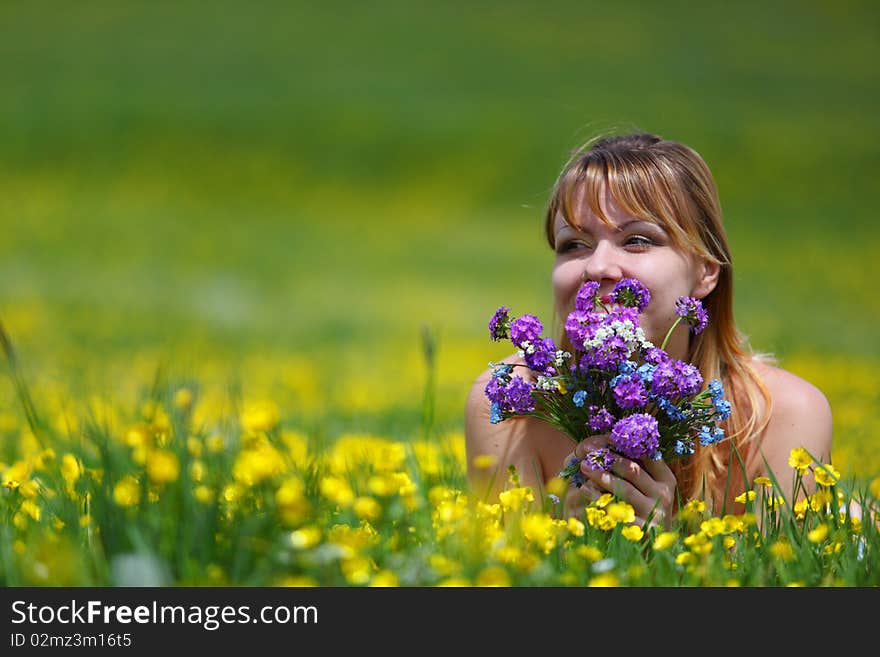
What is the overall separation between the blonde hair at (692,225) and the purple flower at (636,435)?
588 mm

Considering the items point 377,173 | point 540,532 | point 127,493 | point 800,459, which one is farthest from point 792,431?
point 377,173

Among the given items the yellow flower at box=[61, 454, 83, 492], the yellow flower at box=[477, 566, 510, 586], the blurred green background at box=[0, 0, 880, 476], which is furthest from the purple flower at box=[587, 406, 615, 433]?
the yellow flower at box=[61, 454, 83, 492]

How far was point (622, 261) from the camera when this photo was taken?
3055 millimetres

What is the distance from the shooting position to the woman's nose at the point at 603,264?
9.85 ft

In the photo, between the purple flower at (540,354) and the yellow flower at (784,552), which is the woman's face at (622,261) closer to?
the purple flower at (540,354)

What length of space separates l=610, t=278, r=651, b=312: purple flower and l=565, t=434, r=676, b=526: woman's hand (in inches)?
15.0

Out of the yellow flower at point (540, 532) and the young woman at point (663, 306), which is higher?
the young woman at point (663, 306)

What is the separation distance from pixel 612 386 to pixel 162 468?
1218 mm

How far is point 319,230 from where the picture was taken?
24.6 m

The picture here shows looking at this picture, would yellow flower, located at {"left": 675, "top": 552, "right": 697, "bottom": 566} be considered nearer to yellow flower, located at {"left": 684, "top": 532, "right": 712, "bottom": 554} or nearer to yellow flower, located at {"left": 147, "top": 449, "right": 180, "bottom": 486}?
yellow flower, located at {"left": 684, "top": 532, "right": 712, "bottom": 554}

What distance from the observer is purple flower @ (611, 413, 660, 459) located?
257cm

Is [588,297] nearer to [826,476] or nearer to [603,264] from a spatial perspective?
[603,264]

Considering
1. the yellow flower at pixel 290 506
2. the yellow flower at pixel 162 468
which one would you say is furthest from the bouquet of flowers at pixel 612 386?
the yellow flower at pixel 162 468

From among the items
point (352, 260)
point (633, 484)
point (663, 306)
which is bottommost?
point (633, 484)
